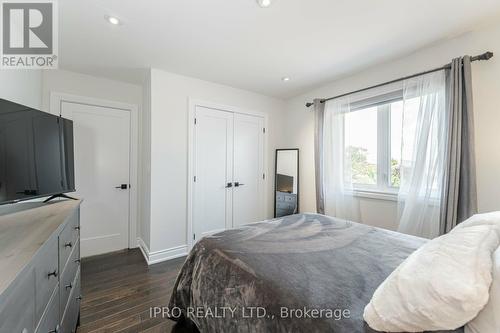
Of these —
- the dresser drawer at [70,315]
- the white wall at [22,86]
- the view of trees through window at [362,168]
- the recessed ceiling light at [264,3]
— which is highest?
the recessed ceiling light at [264,3]

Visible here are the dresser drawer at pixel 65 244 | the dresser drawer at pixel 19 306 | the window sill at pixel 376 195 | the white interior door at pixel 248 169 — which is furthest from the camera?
the white interior door at pixel 248 169

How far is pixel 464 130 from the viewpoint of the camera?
1931 millimetres

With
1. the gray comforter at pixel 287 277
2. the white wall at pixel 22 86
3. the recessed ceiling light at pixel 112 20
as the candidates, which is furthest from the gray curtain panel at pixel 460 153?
the white wall at pixel 22 86

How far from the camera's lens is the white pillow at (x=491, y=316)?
1.98 feet

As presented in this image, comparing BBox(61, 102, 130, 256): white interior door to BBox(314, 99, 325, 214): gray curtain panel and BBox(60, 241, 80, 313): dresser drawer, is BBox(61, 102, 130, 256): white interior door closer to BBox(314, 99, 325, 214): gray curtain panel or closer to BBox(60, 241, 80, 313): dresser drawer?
BBox(60, 241, 80, 313): dresser drawer

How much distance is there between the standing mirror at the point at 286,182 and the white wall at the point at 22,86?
10.7ft

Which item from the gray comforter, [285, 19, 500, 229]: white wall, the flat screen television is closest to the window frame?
[285, 19, 500, 229]: white wall

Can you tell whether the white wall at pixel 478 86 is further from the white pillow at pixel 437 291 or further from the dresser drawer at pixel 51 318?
the dresser drawer at pixel 51 318

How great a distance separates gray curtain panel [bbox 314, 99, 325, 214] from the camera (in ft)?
10.3

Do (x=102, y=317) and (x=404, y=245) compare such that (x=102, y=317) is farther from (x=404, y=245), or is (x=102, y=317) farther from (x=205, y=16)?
(x=205, y=16)

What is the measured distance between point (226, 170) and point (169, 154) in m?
0.90

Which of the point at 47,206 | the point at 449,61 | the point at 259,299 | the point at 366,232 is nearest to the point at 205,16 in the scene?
the point at 47,206

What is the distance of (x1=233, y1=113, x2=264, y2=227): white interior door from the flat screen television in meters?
2.14

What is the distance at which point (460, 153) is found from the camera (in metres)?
1.92
